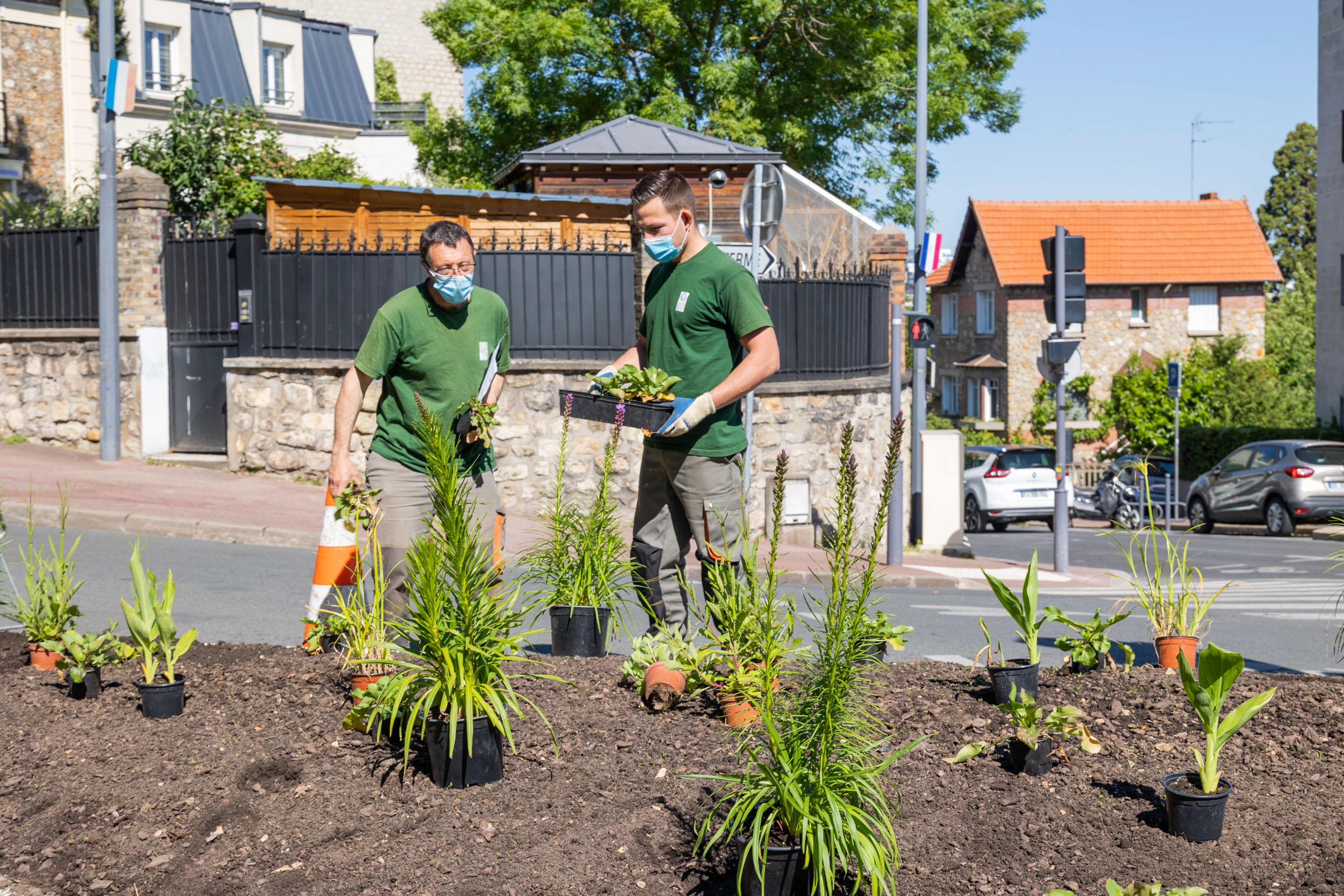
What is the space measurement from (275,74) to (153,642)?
35404mm

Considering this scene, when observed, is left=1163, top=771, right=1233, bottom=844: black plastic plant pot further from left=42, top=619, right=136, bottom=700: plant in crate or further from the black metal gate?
Result: the black metal gate

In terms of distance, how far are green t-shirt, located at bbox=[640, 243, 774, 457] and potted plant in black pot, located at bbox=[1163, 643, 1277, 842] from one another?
1926 mm

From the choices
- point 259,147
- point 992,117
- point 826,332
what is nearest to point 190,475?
point 826,332

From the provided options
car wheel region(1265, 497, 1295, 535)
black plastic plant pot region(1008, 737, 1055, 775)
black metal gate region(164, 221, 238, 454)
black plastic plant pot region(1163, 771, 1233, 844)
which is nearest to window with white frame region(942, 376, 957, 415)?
car wheel region(1265, 497, 1295, 535)

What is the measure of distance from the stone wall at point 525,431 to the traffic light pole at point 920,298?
2285 mm

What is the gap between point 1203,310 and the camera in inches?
1735

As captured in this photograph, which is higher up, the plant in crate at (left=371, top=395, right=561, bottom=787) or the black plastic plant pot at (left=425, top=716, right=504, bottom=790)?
the plant in crate at (left=371, top=395, right=561, bottom=787)

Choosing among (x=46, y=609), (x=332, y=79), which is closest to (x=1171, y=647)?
(x=46, y=609)

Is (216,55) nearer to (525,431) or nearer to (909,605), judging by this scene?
(525,431)

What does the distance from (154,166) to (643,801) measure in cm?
1921

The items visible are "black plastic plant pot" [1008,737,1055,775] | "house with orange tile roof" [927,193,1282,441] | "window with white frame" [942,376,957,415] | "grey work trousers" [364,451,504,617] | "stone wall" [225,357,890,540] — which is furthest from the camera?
"window with white frame" [942,376,957,415]

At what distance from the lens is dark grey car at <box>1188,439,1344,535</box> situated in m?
22.2

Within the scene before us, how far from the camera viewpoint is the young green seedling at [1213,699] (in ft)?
10.7

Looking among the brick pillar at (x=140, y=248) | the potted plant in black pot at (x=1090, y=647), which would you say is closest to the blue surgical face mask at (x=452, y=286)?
the potted plant in black pot at (x=1090, y=647)
